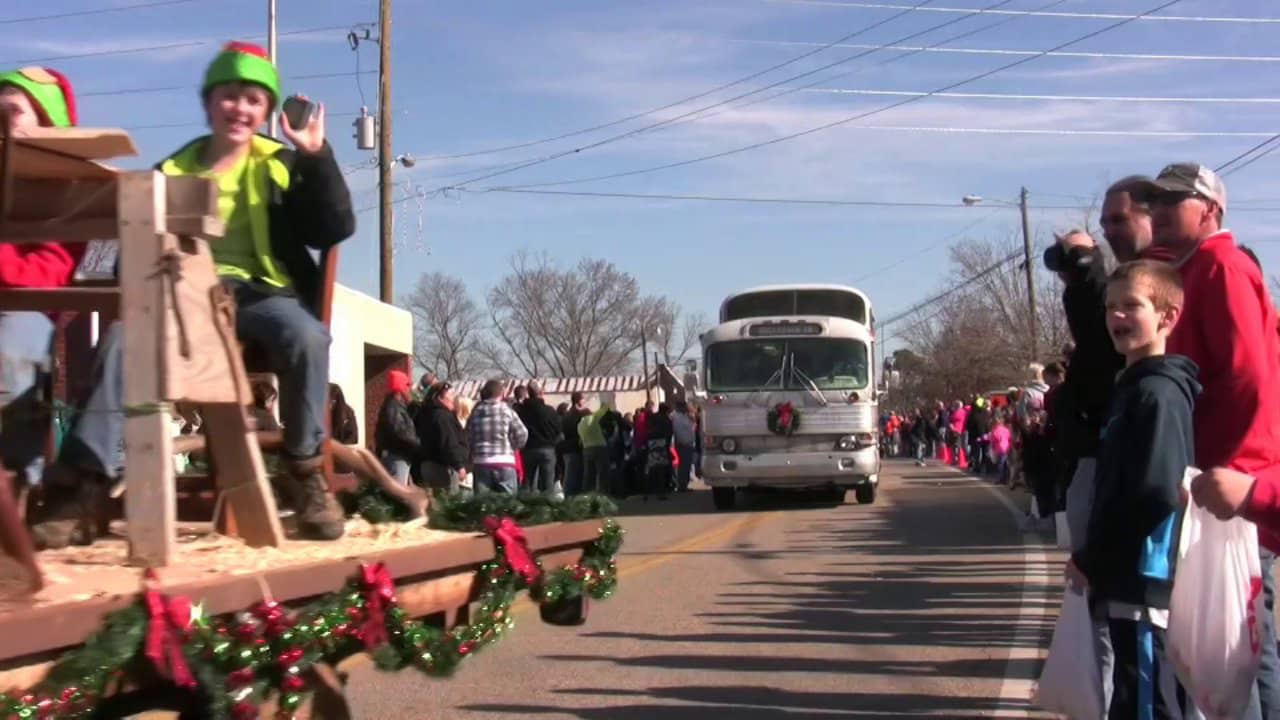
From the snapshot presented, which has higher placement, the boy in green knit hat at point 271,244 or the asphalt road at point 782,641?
the boy in green knit hat at point 271,244

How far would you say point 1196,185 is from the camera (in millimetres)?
4578

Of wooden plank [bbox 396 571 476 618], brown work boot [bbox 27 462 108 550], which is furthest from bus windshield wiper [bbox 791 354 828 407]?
brown work boot [bbox 27 462 108 550]

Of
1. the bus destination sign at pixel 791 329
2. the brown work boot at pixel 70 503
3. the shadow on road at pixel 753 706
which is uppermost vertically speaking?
the bus destination sign at pixel 791 329

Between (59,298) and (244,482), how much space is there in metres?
0.70

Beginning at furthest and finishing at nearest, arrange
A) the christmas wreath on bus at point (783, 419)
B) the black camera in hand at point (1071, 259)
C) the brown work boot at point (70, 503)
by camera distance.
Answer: the christmas wreath on bus at point (783, 419)
the black camera in hand at point (1071, 259)
the brown work boot at point (70, 503)

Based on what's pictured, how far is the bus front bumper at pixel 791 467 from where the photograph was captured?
2025 centimetres

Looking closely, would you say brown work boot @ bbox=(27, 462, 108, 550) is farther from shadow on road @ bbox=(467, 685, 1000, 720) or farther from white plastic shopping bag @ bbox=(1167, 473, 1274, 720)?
shadow on road @ bbox=(467, 685, 1000, 720)

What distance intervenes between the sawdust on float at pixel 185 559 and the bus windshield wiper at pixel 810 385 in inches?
638

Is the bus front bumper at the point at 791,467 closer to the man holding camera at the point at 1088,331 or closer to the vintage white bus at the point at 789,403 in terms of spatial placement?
the vintage white bus at the point at 789,403

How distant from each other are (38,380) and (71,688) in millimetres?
1858

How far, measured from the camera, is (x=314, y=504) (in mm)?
3965

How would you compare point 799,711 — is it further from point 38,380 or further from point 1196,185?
point 38,380

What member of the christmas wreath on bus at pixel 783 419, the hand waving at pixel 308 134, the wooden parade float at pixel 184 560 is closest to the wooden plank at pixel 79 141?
the wooden parade float at pixel 184 560

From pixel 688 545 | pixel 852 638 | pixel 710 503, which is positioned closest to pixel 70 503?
pixel 852 638
